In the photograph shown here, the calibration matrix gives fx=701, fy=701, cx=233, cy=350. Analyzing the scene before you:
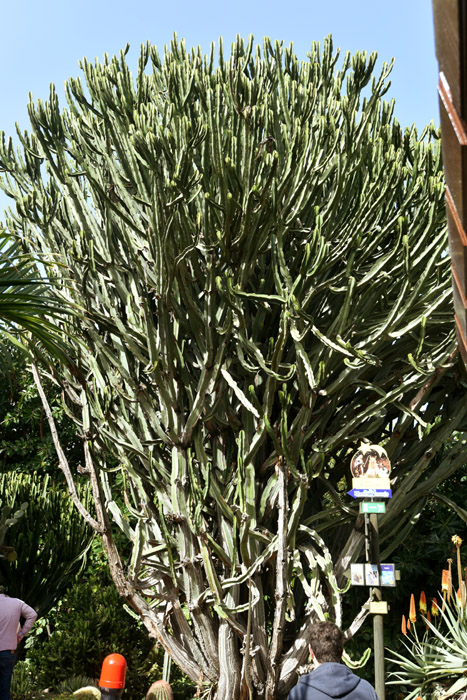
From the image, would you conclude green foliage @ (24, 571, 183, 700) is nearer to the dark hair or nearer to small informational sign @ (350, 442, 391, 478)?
small informational sign @ (350, 442, 391, 478)

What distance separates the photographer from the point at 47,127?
7.29 metres

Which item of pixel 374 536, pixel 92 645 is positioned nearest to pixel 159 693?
pixel 374 536

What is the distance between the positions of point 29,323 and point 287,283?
2763 millimetres

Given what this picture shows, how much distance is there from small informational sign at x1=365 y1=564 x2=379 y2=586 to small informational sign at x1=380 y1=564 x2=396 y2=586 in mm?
49

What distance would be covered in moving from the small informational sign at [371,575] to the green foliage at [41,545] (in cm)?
514

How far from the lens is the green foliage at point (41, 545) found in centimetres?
852

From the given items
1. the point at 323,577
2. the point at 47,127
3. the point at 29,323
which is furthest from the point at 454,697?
the point at 47,127

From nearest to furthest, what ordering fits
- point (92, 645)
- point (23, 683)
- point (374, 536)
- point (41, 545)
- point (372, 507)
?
point (372, 507) → point (374, 536) → point (23, 683) → point (92, 645) → point (41, 545)

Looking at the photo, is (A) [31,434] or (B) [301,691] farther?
(A) [31,434]

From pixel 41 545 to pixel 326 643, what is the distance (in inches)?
304

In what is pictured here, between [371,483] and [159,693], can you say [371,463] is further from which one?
[159,693]

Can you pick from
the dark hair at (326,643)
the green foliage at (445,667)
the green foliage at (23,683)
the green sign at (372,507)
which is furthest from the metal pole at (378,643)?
the green foliage at (23,683)

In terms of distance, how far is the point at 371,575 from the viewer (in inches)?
181

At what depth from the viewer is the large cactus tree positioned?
18.9ft
